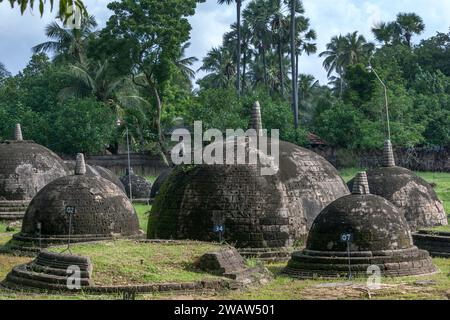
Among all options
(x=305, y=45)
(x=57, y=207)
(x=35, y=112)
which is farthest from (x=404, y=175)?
(x=305, y=45)

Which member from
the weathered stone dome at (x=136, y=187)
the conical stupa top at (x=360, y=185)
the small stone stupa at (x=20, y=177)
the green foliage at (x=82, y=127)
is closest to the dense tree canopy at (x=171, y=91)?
the green foliage at (x=82, y=127)

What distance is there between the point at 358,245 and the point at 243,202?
4.22 metres

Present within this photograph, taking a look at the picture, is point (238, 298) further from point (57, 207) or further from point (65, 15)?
point (57, 207)

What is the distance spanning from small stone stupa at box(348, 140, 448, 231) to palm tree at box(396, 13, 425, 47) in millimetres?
43745

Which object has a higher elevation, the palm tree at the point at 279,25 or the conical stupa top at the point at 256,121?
the palm tree at the point at 279,25

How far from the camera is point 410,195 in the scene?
3027cm

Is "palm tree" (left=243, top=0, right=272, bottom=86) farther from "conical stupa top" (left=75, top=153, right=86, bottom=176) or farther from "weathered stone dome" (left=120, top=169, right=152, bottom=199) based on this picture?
"conical stupa top" (left=75, top=153, right=86, bottom=176)

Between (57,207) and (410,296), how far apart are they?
1359cm

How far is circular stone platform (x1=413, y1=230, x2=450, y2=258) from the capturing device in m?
26.3

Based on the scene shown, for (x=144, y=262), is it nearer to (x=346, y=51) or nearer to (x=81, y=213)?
(x=81, y=213)

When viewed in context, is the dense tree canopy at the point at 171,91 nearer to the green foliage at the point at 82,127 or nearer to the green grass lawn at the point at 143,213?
the green foliage at the point at 82,127

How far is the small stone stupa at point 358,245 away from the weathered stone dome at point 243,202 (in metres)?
2.16

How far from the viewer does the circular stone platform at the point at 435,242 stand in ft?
86.2

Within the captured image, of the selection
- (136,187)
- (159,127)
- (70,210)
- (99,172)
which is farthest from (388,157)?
(159,127)
